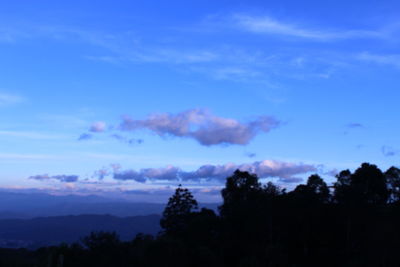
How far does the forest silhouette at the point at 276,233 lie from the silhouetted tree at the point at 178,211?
0.23 m

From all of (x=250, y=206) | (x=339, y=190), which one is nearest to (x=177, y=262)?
(x=250, y=206)

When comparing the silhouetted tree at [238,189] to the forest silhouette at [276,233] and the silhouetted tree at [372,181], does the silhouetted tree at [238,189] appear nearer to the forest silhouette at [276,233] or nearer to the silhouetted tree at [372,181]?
the forest silhouette at [276,233]

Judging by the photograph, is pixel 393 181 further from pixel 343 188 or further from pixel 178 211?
pixel 178 211

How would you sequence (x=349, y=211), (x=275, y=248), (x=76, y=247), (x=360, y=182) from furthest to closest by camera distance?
(x=360, y=182)
(x=349, y=211)
(x=76, y=247)
(x=275, y=248)

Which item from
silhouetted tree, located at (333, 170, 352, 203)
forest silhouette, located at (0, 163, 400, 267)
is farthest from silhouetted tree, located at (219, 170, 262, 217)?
silhouetted tree, located at (333, 170, 352, 203)

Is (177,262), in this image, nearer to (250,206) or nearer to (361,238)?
(250,206)

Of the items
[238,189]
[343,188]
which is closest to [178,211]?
[238,189]

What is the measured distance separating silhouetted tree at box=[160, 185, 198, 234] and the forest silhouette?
23 cm

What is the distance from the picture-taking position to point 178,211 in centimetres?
7656

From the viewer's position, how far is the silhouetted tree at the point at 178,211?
243 feet

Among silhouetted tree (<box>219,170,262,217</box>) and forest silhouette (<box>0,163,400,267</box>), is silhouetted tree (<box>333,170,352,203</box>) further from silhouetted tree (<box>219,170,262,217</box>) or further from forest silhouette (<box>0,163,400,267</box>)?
silhouetted tree (<box>219,170,262,217</box>)

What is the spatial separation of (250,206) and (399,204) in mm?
19266

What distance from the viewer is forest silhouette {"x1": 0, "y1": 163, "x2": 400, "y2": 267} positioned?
49.5 m

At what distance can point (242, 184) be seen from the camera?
239 ft
